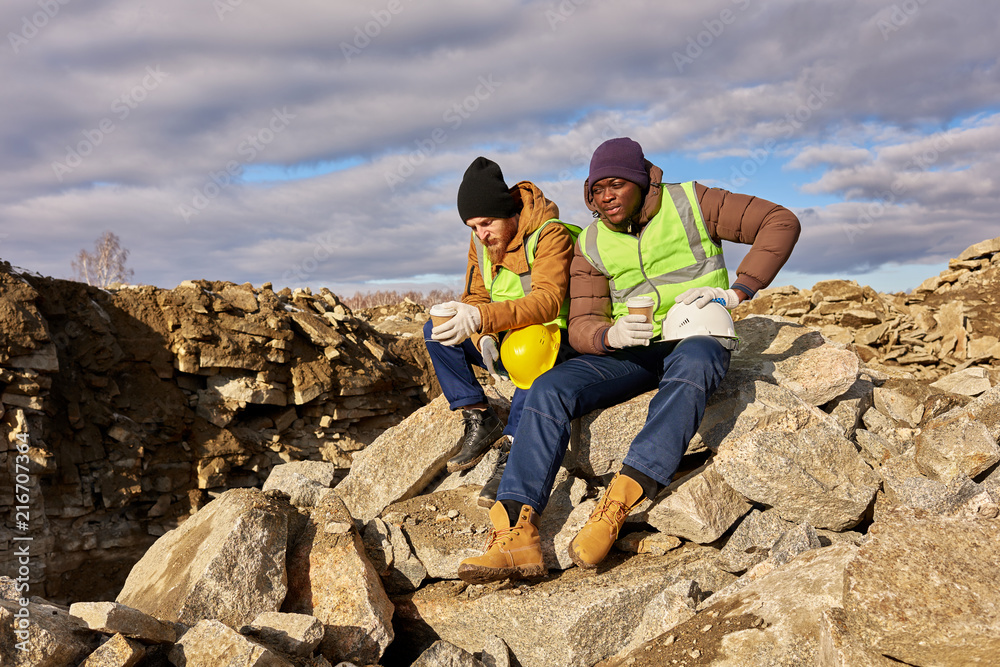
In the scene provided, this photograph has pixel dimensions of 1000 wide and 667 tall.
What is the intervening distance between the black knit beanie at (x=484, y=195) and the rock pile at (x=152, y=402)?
504cm

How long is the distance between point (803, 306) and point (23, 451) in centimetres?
1173

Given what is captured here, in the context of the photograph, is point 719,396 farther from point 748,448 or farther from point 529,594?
point 529,594

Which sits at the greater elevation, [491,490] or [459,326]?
[459,326]

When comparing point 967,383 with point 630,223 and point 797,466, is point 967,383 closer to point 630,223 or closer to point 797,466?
point 797,466

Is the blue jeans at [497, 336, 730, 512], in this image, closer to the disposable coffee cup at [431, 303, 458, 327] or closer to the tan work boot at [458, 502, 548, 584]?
the tan work boot at [458, 502, 548, 584]

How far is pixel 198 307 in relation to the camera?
8109 millimetres

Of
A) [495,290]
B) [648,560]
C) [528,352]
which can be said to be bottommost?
[648,560]

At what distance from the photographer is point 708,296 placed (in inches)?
144

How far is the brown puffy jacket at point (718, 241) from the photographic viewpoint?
373cm

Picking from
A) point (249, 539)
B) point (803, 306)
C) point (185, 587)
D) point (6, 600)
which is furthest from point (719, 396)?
point (803, 306)

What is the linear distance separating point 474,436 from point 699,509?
1.50 meters

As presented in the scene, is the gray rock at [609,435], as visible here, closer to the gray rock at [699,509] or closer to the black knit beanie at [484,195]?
the gray rock at [699,509]

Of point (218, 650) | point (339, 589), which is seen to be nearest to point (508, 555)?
point (339, 589)

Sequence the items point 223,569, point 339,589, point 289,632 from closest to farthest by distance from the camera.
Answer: point 289,632
point 223,569
point 339,589
